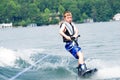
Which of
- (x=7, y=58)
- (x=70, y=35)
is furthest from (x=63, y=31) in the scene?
(x=7, y=58)

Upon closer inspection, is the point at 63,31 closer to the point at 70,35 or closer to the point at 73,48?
the point at 70,35

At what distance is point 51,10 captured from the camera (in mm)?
143125

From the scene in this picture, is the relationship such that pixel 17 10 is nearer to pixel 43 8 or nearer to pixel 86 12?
pixel 43 8

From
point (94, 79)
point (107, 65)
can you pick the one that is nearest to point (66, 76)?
point (94, 79)

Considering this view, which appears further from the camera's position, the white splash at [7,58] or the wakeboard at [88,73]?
the white splash at [7,58]

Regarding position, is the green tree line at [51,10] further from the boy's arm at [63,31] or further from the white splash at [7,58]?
the boy's arm at [63,31]

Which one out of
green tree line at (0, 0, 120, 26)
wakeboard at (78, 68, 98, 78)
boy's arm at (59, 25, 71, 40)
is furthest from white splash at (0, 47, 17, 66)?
green tree line at (0, 0, 120, 26)

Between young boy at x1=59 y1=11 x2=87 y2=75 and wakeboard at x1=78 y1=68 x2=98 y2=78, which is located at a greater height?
young boy at x1=59 y1=11 x2=87 y2=75

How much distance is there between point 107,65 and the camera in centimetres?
1295

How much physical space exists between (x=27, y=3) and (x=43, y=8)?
652 centimetres

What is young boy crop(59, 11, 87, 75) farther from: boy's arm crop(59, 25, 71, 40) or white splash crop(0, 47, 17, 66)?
white splash crop(0, 47, 17, 66)

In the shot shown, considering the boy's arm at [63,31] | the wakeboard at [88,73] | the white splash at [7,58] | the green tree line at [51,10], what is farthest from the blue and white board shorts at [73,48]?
the green tree line at [51,10]

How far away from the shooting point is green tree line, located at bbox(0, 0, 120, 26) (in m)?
130

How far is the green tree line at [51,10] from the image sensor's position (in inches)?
5118
